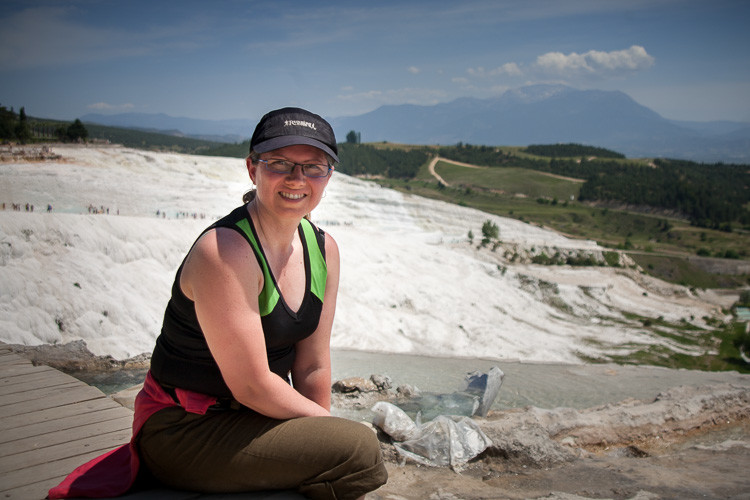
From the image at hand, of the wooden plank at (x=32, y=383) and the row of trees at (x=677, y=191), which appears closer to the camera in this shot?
the wooden plank at (x=32, y=383)

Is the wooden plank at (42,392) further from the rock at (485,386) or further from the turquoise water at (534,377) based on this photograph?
the turquoise water at (534,377)

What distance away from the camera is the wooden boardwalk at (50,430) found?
277 cm

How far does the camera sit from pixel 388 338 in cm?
1717

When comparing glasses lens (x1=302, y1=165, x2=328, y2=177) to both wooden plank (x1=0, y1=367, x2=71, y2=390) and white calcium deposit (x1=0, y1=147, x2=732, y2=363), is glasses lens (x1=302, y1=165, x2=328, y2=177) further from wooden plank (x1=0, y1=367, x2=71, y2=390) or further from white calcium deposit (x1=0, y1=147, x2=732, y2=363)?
white calcium deposit (x1=0, y1=147, x2=732, y2=363)

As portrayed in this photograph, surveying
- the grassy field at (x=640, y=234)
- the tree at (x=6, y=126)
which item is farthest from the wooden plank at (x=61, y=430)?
the tree at (x=6, y=126)

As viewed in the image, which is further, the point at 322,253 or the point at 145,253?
the point at 145,253

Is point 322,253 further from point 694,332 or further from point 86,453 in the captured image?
point 694,332

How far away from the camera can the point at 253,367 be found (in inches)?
92.4

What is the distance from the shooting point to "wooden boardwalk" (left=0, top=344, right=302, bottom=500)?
2.77 meters

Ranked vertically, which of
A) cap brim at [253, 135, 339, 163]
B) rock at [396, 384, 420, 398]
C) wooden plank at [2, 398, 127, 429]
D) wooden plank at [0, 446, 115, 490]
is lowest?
rock at [396, 384, 420, 398]

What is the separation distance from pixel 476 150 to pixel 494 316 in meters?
139

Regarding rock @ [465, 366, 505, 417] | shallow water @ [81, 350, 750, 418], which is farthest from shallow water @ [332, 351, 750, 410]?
rock @ [465, 366, 505, 417]

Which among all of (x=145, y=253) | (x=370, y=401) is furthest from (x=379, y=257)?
(x=370, y=401)

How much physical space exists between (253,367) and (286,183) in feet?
2.82
